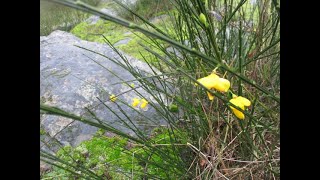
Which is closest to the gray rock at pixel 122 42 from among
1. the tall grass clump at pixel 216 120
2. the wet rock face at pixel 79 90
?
the wet rock face at pixel 79 90

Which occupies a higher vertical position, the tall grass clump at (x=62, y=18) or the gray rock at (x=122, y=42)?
the gray rock at (x=122, y=42)

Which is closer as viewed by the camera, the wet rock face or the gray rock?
the wet rock face

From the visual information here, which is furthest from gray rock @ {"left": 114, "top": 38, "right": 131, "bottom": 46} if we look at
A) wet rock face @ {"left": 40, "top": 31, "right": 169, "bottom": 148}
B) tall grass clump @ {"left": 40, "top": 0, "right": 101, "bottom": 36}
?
tall grass clump @ {"left": 40, "top": 0, "right": 101, "bottom": 36}

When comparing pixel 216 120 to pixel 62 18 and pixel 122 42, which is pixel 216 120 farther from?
pixel 62 18

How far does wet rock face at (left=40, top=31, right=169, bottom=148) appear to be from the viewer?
139cm

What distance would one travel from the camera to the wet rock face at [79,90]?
54.9 inches

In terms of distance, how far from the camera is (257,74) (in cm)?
104

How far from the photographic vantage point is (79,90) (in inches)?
61.3

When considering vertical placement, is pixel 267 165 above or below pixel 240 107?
below

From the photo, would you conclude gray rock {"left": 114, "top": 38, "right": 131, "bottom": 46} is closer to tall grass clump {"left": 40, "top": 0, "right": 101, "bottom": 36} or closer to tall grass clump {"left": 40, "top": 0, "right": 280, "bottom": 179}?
tall grass clump {"left": 40, "top": 0, "right": 101, "bottom": 36}

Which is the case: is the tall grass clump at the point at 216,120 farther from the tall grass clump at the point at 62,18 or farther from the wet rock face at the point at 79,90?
the tall grass clump at the point at 62,18
